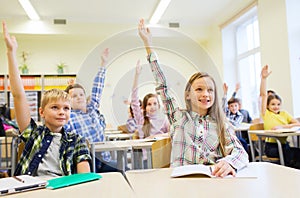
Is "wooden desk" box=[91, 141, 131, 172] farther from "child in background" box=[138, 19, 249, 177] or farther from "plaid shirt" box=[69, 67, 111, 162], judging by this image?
"child in background" box=[138, 19, 249, 177]

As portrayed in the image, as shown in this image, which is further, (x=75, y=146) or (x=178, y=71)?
(x=75, y=146)

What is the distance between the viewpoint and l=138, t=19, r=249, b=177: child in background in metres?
1.13

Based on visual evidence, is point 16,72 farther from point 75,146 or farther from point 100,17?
point 100,17

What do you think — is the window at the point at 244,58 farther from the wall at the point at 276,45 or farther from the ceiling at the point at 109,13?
the wall at the point at 276,45

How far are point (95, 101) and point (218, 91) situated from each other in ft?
1.79

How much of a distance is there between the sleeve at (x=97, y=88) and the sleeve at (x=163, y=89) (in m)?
0.19

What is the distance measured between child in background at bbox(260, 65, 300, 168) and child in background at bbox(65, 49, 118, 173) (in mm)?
1785

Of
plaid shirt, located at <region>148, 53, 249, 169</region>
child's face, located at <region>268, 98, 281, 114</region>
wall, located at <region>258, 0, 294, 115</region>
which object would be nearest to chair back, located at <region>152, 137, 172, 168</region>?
plaid shirt, located at <region>148, 53, 249, 169</region>

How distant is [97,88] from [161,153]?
1.31ft

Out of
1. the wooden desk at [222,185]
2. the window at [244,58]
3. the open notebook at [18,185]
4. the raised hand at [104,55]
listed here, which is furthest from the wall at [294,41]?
the open notebook at [18,185]

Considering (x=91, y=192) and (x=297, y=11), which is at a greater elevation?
(x=297, y=11)

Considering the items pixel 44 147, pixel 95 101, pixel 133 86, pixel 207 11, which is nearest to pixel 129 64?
pixel 133 86

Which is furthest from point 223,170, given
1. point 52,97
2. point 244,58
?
point 244,58

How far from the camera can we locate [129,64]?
98 centimetres
